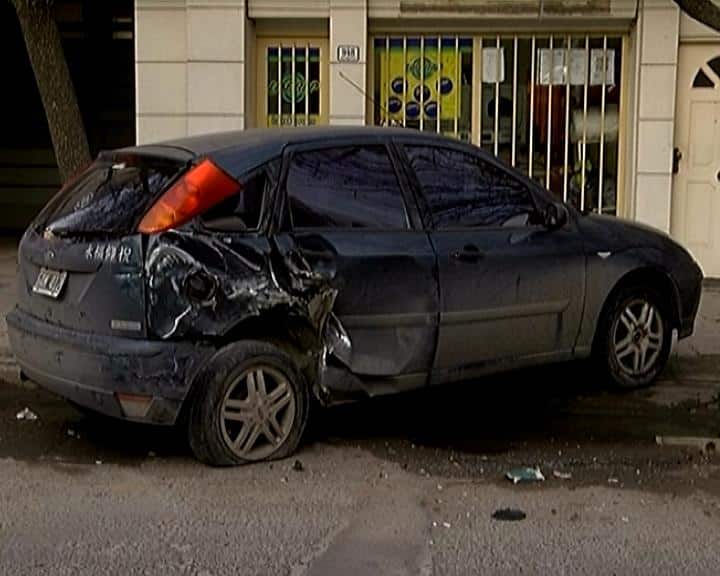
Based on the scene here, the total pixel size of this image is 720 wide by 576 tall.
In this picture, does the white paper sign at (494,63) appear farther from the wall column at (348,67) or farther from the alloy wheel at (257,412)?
the alloy wheel at (257,412)

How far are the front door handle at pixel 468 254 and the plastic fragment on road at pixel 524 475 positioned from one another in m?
1.21

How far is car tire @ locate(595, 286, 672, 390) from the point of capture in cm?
700

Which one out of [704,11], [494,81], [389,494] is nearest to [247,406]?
[389,494]

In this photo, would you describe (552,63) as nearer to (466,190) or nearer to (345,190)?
(466,190)

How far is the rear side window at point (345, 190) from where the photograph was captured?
5746 mm

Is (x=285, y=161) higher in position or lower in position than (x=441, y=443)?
higher

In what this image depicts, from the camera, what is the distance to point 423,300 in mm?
5945

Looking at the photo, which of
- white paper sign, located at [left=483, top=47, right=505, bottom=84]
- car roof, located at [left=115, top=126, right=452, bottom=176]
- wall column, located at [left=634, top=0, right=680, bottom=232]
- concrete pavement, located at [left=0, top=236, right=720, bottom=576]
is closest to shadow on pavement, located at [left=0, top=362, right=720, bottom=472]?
concrete pavement, located at [left=0, top=236, right=720, bottom=576]

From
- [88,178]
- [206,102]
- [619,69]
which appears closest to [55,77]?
[206,102]

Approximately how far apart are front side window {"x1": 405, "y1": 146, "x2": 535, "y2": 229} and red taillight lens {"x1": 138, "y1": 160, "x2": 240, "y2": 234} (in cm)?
120

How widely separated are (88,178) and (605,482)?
10.5 feet

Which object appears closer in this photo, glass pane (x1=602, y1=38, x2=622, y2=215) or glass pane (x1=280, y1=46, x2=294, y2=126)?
glass pane (x1=602, y1=38, x2=622, y2=215)

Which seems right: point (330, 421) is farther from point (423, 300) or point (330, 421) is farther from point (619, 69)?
point (619, 69)

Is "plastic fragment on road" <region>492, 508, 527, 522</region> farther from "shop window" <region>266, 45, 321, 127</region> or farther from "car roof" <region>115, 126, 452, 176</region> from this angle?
"shop window" <region>266, 45, 321, 127</region>
